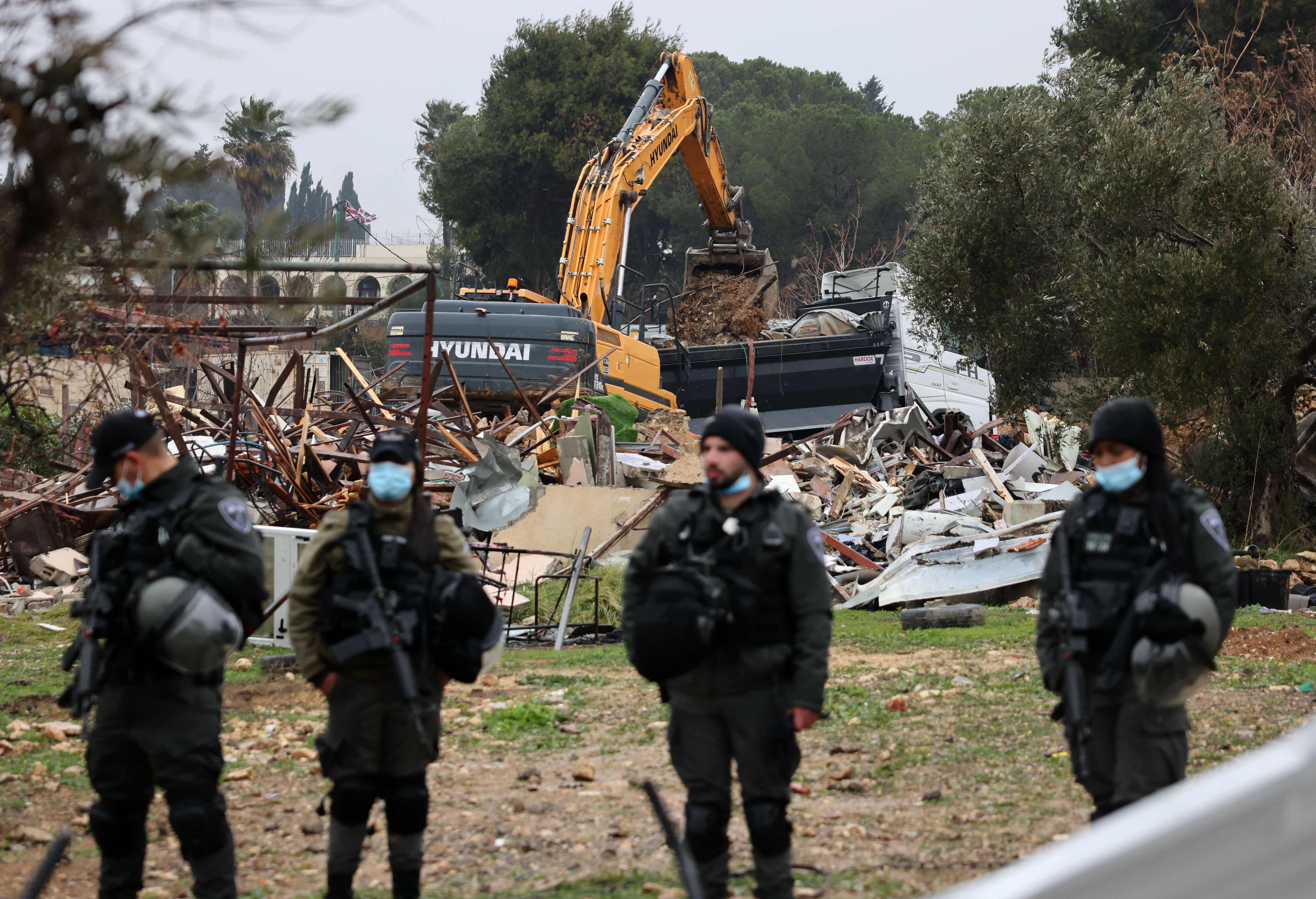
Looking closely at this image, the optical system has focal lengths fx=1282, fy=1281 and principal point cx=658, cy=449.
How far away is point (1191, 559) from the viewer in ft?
13.1

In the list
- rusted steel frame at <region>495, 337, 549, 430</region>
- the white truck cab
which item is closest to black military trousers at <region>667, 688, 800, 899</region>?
rusted steel frame at <region>495, 337, 549, 430</region>

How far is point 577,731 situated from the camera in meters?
7.78

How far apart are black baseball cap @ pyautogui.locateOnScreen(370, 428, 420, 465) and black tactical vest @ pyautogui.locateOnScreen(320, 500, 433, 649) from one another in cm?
18

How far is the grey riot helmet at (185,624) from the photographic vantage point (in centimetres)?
394

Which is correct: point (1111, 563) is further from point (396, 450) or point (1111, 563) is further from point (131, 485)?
point (131, 485)

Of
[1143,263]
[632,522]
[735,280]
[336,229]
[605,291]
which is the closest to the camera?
[336,229]

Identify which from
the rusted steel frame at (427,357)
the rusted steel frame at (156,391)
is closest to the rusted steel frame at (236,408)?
the rusted steel frame at (156,391)

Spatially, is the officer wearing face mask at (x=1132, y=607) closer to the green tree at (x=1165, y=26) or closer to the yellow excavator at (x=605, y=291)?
the yellow excavator at (x=605, y=291)

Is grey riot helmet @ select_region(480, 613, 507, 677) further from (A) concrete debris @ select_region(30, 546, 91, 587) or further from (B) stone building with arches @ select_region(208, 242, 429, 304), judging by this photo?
(A) concrete debris @ select_region(30, 546, 91, 587)

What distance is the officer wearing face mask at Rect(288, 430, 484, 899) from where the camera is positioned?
4191 millimetres

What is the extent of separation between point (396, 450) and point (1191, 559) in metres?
2.58

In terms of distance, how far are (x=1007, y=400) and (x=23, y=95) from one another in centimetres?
1677

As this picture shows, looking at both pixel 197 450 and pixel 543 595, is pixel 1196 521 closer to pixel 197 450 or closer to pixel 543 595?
pixel 543 595

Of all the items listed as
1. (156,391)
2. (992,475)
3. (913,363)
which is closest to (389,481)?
(156,391)
